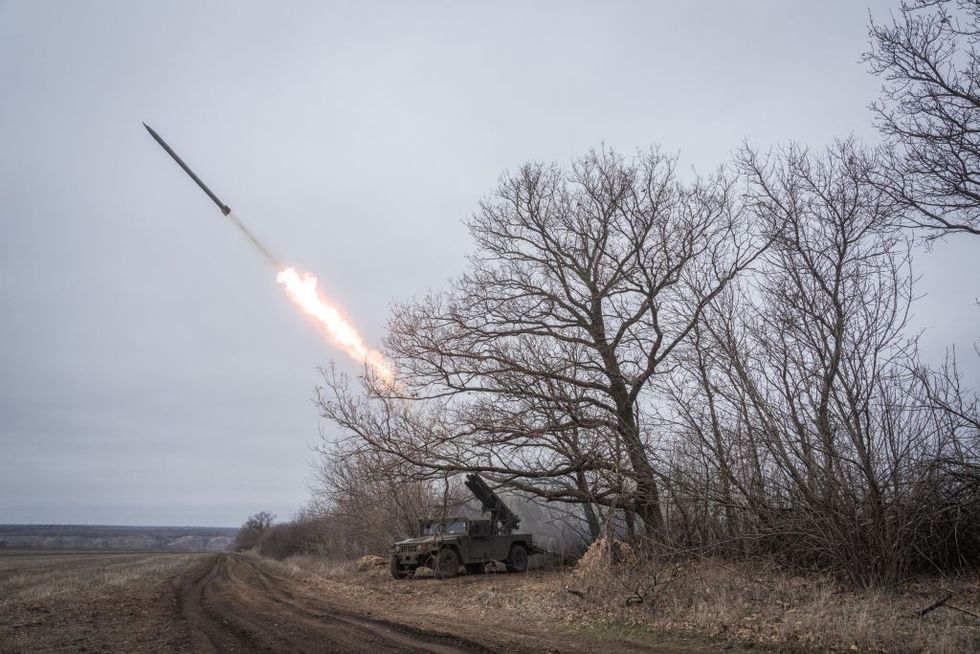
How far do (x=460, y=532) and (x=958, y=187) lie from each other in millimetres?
15677

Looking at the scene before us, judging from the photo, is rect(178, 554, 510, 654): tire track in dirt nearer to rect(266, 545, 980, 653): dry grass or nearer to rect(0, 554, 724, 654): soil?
rect(0, 554, 724, 654): soil

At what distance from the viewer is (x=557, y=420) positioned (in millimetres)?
16031

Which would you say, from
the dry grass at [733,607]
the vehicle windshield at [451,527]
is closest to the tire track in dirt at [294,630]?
the dry grass at [733,607]

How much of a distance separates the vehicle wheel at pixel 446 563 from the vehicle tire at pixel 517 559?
2.21 meters

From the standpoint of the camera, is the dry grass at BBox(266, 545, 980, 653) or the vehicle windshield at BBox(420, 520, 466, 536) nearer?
the dry grass at BBox(266, 545, 980, 653)

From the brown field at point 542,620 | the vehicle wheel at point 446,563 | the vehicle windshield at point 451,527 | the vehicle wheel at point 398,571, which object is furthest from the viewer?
the vehicle windshield at point 451,527

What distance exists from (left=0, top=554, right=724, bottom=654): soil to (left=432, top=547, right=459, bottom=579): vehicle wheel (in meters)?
1.08

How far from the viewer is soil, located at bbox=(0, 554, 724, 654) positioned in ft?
27.1

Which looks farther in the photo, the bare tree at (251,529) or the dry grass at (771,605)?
the bare tree at (251,529)

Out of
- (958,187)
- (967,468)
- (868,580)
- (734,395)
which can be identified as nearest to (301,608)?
(734,395)

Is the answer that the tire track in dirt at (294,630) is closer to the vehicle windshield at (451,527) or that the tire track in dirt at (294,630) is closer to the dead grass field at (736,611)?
the dead grass field at (736,611)

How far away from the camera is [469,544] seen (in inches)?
780

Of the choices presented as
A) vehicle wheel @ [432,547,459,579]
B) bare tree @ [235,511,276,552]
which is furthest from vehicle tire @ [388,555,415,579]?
bare tree @ [235,511,276,552]

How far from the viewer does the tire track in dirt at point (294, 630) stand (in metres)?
8.20
